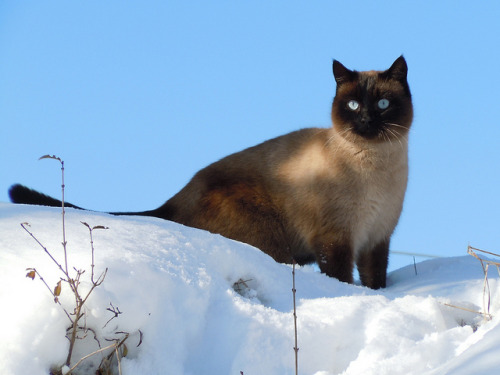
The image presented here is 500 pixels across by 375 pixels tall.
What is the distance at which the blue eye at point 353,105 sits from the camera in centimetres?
477


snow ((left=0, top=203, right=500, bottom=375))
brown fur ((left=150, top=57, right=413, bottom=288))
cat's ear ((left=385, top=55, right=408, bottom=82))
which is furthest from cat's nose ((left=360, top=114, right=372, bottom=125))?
snow ((left=0, top=203, right=500, bottom=375))

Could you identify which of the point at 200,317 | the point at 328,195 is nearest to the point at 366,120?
the point at 328,195

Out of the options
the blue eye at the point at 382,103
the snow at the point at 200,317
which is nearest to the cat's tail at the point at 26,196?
the snow at the point at 200,317

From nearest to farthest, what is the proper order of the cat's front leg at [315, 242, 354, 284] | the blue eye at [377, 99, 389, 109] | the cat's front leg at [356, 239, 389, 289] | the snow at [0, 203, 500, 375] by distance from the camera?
the snow at [0, 203, 500, 375] < the cat's front leg at [315, 242, 354, 284] < the blue eye at [377, 99, 389, 109] < the cat's front leg at [356, 239, 389, 289]

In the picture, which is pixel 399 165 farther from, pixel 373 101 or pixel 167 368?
pixel 167 368

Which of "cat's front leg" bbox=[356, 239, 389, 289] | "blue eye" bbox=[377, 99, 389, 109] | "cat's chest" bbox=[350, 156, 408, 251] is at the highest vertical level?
"blue eye" bbox=[377, 99, 389, 109]

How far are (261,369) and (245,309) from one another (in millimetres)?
274

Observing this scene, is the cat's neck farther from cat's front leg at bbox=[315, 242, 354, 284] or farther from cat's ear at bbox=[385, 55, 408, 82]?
cat's front leg at bbox=[315, 242, 354, 284]

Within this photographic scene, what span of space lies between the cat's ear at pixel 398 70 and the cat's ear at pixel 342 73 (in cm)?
27

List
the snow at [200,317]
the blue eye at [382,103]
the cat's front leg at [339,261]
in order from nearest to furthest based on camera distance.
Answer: the snow at [200,317] → the cat's front leg at [339,261] → the blue eye at [382,103]

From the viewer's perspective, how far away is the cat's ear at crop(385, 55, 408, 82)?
4824 mm

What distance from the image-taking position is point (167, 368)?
2.30 metres

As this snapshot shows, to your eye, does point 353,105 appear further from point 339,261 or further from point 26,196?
point 26,196

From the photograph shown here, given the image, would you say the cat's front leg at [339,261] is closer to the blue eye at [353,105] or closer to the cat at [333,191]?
the cat at [333,191]
